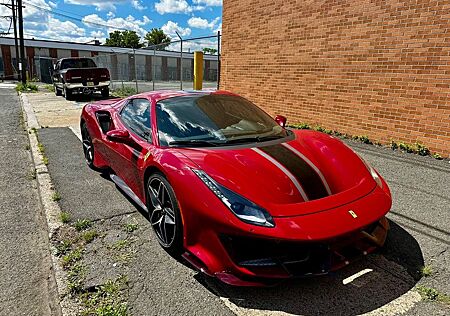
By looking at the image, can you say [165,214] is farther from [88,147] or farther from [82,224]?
[88,147]

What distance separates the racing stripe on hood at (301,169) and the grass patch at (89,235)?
5.52 feet

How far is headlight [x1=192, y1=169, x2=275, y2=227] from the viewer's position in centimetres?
204

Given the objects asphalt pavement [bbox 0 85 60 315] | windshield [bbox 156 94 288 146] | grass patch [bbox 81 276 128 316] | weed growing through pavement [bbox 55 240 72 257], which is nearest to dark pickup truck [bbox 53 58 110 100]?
asphalt pavement [bbox 0 85 60 315]

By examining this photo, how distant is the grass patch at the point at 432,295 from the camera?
2.15 metres

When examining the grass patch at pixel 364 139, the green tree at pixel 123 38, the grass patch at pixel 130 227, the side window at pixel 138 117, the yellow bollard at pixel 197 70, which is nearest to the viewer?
the grass patch at pixel 130 227

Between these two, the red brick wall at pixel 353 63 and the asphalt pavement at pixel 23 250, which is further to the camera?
the red brick wall at pixel 353 63

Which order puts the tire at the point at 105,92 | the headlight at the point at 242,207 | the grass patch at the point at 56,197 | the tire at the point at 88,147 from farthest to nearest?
the tire at the point at 105,92 → the tire at the point at 88,147 → the grass patch at the point at 56,197 → the headlight at the point at 242,207

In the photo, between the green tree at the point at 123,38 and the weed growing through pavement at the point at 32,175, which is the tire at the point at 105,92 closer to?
the weed growing through pavement at the point at 32,175

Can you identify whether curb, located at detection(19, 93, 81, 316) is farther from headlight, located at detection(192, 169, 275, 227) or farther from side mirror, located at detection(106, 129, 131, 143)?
headlight, located at detection(192, 169, 275, 227)

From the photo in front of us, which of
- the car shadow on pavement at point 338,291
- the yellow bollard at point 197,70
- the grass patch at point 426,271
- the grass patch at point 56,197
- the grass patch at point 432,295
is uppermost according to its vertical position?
the yellow bollard at point 197,70

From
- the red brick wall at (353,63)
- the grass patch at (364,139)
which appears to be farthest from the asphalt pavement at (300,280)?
the grass patch at (364,139)

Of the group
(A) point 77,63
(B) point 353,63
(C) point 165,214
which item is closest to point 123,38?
(A) point 77,63

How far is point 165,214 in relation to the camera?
264 centimetres

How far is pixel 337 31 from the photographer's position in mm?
6695
